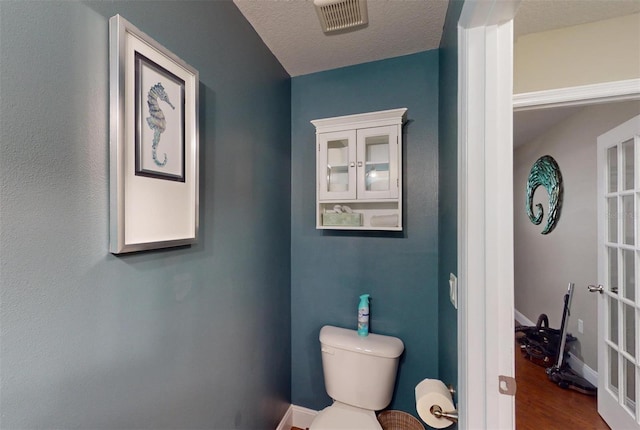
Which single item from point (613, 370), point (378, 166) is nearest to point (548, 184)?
point (613, 370)

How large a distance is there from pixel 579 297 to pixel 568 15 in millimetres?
2349

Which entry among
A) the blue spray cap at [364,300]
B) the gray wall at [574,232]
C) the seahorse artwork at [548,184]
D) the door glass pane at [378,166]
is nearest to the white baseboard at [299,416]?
the blue spray cap at [364,300]

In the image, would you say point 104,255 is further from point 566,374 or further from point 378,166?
point 566,374

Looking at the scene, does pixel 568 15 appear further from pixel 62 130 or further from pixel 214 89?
pixel 62 130

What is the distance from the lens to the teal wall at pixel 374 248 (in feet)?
5.10

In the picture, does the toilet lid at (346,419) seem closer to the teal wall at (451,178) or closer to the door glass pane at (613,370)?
the teal wall at (451,178)

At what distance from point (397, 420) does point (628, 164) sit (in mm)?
2052

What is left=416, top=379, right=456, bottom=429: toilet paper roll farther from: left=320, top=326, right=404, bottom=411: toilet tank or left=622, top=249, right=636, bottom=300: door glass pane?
left=622, top=249, right=636, bottom=300: door glass pane

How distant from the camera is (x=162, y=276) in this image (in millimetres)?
867

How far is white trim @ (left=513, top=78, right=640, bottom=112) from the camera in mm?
1187

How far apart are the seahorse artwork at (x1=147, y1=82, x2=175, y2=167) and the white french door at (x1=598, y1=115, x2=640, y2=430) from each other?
91.7 inches

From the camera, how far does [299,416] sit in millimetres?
1786

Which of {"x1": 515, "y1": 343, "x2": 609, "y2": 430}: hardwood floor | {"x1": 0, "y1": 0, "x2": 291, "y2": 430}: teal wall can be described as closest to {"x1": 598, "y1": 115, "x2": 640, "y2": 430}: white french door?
{"x1": 515, "y1": 343, "x2": 609, "y2": 430}: hardwood floor

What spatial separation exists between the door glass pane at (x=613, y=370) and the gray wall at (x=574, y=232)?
53cm
